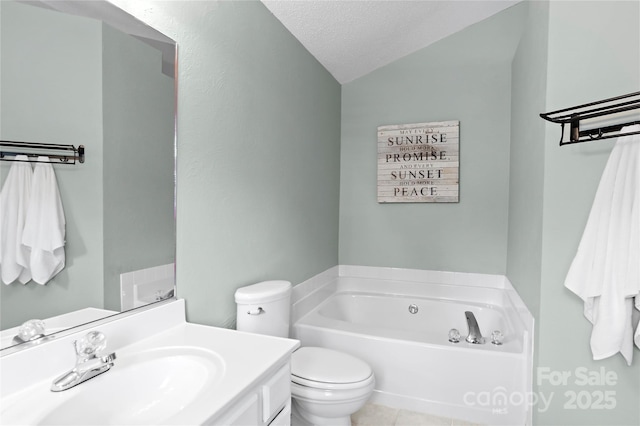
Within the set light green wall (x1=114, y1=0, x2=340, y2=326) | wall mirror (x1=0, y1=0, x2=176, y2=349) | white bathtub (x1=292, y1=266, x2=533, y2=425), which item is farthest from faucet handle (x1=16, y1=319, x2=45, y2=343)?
white bathtub (x1=292, y1=266, x2=533, y2=425)

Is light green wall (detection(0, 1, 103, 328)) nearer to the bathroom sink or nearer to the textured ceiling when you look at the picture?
the bathroom sink

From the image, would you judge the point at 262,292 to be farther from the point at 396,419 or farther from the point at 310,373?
the point at 396,419

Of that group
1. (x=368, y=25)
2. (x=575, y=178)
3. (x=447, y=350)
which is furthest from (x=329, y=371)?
(x=368, y=25)

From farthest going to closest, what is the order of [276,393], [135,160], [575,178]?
[575,178] < [135,160] < [276,393]

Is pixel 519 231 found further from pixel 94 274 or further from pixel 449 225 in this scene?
pixel 94 274

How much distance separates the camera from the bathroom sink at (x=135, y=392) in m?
0.90

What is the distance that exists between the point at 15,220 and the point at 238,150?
104 centimetres

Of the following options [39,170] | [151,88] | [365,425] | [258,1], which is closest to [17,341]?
[39,170]

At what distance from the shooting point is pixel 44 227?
104cm

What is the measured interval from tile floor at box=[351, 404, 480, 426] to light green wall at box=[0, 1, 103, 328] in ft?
5.43

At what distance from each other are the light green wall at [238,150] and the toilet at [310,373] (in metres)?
0.14

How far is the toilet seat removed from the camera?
170 cm

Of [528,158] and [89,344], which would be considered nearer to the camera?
[89,344]

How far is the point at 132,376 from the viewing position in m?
1.09
